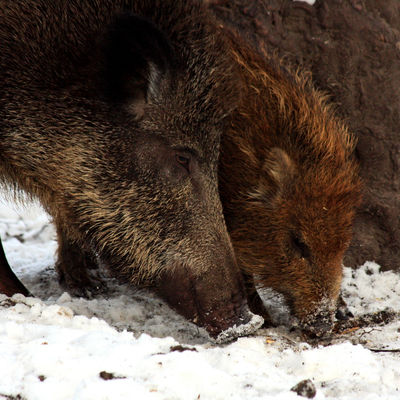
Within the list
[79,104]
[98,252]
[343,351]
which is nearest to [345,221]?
[343,351]

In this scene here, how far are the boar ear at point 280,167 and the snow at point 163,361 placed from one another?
1022 millimetres

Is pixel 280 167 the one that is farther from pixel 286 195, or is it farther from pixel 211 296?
pixel 211 296

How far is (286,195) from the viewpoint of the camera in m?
4.41

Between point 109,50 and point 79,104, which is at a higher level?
point 109,50

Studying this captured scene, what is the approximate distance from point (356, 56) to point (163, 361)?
11.0 ft

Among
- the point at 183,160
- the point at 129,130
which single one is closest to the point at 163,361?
the point at 183,160

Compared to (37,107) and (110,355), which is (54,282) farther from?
(110,355)

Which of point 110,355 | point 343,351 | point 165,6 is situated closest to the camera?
point 110,355

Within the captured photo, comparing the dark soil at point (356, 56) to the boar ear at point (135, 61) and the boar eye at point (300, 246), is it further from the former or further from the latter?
the boar ear at point (135, 61)

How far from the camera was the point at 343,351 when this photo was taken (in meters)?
3.23

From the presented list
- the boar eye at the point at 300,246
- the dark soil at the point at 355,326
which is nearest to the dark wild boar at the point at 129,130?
the boar eye at the point at 300,246

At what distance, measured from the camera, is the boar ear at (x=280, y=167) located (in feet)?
14.3

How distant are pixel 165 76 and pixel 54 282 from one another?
7.98 ft

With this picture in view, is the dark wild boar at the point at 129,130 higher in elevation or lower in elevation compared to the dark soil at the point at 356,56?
lower
